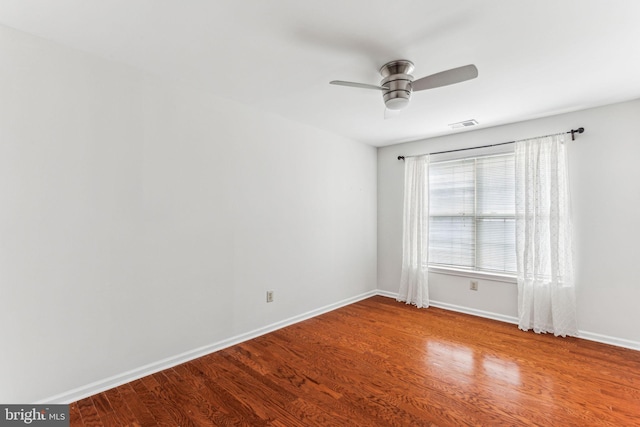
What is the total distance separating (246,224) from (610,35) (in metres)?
3.03

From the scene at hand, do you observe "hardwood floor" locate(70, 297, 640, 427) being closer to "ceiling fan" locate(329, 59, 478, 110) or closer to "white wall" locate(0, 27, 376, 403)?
"white wall" locate(0, 27, 376, 403)

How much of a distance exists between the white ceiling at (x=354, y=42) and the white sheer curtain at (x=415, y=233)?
148 cm

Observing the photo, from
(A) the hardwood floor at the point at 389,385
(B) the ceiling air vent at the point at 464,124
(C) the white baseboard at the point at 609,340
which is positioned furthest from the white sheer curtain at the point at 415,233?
(C) the white baseboard at the point at 609,340

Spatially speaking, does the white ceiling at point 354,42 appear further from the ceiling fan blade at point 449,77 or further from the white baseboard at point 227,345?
the white baseboard at point 227,345

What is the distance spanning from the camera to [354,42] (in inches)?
74.5

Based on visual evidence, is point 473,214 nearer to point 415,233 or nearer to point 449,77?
point 415,233

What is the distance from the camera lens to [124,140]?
Answer: 2.21m

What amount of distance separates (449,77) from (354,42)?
0.65m

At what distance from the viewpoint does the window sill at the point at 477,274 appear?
3518 millimetres

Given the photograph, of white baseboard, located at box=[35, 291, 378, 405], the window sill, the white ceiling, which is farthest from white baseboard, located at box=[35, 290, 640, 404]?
the white ceiling

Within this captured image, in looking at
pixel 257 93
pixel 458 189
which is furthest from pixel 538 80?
pixel 257 93

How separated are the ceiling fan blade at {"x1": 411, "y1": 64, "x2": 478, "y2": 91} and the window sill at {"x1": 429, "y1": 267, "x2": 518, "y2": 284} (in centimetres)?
266

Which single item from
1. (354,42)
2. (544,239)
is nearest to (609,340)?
(544,239)

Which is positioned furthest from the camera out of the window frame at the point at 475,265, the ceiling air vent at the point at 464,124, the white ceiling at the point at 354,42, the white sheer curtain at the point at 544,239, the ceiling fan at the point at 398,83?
the window frame at the point at 475,265
